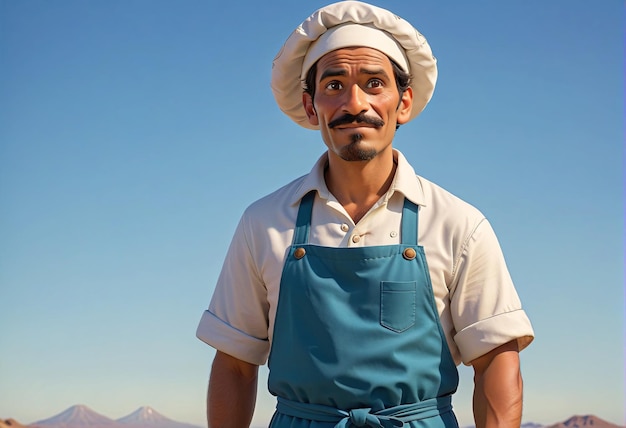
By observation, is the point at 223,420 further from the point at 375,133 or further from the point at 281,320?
the point at 375,133

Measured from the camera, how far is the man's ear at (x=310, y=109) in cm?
304

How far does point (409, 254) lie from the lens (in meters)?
2.78

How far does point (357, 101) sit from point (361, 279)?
58 cm

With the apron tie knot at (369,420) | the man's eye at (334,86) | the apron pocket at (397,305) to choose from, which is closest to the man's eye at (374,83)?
the man's eye at (334,86)

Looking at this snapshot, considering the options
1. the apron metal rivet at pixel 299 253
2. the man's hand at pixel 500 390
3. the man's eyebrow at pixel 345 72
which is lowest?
the man's hand at pixel 500 390

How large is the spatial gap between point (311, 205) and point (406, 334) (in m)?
0.59

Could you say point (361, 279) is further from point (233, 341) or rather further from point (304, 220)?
point (233, 341)

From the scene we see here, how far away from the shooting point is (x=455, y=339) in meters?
2.81

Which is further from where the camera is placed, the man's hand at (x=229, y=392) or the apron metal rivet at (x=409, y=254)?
the man's hand at (x=229, y=392)

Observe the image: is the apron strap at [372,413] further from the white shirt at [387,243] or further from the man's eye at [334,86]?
the man's eye at [334,86]

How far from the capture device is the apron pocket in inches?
106

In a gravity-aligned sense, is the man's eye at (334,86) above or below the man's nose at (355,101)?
above

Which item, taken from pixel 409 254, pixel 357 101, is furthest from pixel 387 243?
pixel 357 101

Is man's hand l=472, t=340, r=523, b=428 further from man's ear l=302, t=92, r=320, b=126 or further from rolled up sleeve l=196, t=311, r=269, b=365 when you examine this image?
man's ear l=302, t=92, r=320, b=126
